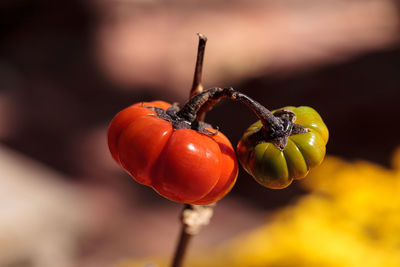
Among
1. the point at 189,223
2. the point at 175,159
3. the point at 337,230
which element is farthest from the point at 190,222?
the point at 337,230

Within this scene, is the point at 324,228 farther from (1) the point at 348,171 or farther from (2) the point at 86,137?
(2) the point at 86,137

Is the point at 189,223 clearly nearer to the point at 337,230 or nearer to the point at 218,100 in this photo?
the point at 218,100

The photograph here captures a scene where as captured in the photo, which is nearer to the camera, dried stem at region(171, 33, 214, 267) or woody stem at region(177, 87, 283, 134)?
woody stem at region(177, 87, 283, 134)

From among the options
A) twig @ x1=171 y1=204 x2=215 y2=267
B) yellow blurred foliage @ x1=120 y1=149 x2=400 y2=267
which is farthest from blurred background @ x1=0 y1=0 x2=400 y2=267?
twig @ x1=171 y1=204 x2=215 y2=267

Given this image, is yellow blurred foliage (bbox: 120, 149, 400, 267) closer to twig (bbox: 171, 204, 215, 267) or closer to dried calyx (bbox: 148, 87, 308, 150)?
twig (bbox: 171, 204, 215, 267)

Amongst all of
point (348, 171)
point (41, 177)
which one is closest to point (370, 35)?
point (348, 171)

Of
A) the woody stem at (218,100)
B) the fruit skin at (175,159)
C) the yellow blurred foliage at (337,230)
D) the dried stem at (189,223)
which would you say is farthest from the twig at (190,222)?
the yellow blurred foliage at (337,230)
